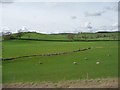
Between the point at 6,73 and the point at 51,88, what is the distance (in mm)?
12192

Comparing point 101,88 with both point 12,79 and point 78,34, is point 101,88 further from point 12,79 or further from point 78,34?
point 78,34

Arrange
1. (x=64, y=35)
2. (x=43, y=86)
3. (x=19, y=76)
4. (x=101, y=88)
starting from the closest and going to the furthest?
1. (x=101, y=88)
2. (x=43, y=86)
3. (x=19, y=76)
4. (x=64, y=35)

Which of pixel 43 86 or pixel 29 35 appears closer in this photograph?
pixel 43 86

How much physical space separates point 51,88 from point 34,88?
103 cm

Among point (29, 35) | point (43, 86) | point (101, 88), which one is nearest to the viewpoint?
point (101, 88)

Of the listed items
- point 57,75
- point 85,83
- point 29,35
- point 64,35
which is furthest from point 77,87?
point 64,35

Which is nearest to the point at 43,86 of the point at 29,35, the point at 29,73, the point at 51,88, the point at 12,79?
the point at 51,88

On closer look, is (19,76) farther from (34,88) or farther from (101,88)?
(101,88)

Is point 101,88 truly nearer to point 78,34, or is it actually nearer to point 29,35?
point 29,35

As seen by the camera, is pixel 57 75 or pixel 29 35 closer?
pixel 57 75

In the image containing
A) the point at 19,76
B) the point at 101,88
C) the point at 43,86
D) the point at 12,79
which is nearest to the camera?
the point at 101,88

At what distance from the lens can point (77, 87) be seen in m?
18.2

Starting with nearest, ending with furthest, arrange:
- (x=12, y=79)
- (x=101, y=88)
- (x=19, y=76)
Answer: (x=101, y=88), (x=12, y=79), (x=19, y=76)

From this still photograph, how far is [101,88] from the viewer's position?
57.2 ft
